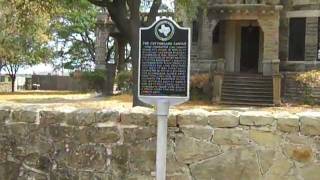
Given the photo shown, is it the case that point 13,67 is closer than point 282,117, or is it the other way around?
point 282,117

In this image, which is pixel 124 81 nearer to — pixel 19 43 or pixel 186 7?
pixel 186 7

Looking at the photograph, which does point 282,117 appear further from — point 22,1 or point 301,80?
point 301,80

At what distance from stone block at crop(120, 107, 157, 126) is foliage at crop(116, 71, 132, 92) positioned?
929 inches

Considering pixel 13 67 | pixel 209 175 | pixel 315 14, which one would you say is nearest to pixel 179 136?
pixel 209 175

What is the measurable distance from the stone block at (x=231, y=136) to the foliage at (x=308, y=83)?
19.9 meters

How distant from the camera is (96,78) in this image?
34531 mm

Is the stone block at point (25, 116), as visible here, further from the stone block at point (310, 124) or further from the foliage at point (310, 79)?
the foliage at point (310, 79)

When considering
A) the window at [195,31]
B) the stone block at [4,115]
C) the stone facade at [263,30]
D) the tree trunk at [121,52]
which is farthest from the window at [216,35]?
the stone block at [4,115]

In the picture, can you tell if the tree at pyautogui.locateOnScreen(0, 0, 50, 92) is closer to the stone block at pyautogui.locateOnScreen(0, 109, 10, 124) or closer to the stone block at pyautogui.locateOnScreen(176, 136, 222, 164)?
the stone block at pyautogui.locateOnScreen(0, 109, 10, 124)

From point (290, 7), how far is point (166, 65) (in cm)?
2613

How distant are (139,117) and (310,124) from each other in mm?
1892

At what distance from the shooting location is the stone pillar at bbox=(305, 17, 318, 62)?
30.2 meters

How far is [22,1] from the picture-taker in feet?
66.2

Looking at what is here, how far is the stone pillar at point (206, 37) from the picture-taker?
30408mm
